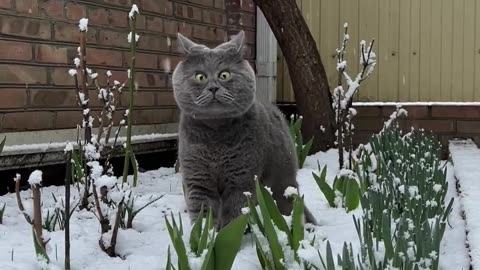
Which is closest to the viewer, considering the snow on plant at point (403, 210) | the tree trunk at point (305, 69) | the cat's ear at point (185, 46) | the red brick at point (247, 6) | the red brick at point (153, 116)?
the snow on plant at point (403, 210)

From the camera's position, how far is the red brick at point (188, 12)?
16.6 feet

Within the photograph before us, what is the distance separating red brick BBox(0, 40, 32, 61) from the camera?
11.3 ft

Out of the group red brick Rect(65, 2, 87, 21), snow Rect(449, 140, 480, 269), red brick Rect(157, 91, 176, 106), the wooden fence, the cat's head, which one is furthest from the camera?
the wooden fence

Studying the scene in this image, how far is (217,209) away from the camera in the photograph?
2553 mm

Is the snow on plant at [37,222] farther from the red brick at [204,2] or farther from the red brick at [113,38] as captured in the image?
the red brick at [204,2]

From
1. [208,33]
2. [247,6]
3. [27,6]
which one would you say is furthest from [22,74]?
[247,6]

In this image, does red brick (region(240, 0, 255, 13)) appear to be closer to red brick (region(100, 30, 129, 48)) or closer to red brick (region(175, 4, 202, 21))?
red brick (region(175, 4, 202, 21))

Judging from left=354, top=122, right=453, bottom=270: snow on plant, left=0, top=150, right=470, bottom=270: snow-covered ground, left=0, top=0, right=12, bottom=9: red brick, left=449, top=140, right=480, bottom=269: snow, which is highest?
left=0, top=0, right=12, bottom=9: red brick

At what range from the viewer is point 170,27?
16.3 ft

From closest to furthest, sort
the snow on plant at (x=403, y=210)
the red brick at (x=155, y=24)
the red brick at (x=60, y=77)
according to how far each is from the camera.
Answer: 1. the snow on plant at (x=403, y=210)
2. the red brick at (x=60, y=77)
3. the red brick at (x=155, y=24)

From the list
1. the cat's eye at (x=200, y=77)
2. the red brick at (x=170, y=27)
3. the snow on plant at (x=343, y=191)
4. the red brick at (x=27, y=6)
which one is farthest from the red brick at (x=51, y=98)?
the snow on plant at (x=343, y=191)

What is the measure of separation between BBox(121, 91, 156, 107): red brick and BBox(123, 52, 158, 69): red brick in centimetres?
20

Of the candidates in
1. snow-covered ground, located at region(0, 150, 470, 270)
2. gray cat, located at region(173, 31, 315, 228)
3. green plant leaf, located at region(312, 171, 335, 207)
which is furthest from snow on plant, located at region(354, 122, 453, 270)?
gray cat, located at region(173, 31, 315, 228)

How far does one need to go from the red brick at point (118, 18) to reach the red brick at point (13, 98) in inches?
38.9
